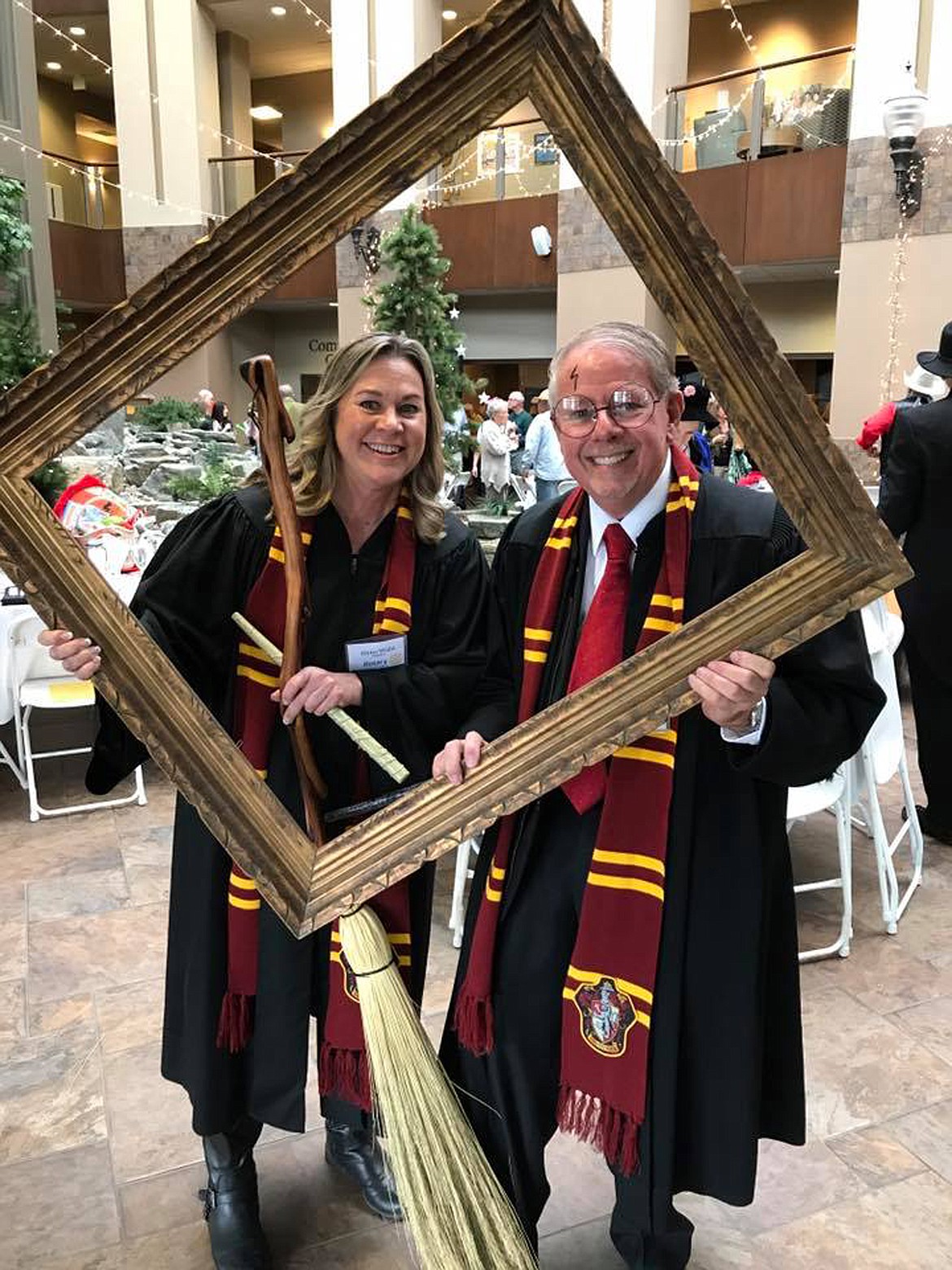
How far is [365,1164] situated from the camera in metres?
2.12

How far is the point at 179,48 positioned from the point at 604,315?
9.21ft

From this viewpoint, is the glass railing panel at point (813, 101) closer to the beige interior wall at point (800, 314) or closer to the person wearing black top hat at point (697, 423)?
the beige interior wall at point (800, 314)

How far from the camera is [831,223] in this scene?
8.75 meters

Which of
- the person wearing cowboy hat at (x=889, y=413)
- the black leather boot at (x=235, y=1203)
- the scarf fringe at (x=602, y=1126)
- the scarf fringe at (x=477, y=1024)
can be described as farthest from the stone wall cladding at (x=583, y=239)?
the person wearing cowboy hat at (x=889, y=413)

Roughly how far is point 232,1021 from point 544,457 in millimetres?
1736

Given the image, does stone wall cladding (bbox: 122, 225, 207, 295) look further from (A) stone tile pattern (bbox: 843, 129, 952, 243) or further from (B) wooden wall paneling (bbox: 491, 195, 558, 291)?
(A) stone tile pattern (bbox: 843, 129, 952, 243)

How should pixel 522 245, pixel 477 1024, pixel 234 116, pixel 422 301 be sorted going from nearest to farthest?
pixel 522 245
pixel 477 1024
pixel 422 301
pixel 234 116

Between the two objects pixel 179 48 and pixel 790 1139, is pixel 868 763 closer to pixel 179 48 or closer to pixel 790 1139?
pixel 790 1139

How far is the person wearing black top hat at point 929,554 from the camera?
363 centimetres

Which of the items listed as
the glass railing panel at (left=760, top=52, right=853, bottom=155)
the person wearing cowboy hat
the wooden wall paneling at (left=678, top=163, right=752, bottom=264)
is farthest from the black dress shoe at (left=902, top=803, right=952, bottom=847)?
the glass railing panel at (left=760, top=52, right=853, bottom=155)

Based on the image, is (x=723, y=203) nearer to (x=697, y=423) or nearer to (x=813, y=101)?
(x=697, y=423)

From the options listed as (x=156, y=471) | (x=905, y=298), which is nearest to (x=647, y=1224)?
(x=156, y=471)

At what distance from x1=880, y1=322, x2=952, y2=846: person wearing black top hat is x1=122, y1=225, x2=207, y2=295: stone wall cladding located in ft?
9.47

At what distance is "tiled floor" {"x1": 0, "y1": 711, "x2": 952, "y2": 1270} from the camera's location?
1990 mm
